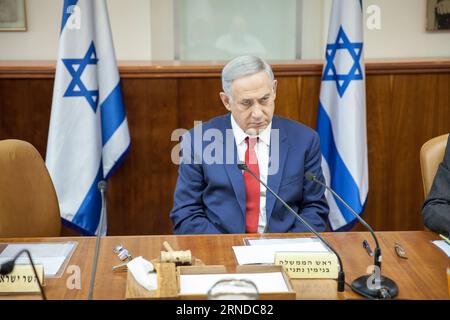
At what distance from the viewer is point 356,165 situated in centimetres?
332

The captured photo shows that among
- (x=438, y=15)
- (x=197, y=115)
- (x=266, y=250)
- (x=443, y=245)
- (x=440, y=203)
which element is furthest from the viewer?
(x=438, y=15)

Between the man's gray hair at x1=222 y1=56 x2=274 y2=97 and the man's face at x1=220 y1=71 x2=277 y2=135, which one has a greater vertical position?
the man's gray hair at x1=222 y1=56 x2=274 y2=97

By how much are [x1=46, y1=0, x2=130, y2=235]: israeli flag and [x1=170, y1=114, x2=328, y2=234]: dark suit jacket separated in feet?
3.43

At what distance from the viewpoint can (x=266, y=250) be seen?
186cm

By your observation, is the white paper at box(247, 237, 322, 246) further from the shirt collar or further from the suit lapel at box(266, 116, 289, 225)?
the shirt collar

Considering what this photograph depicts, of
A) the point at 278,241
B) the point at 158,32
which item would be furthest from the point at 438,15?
the point at 278,241

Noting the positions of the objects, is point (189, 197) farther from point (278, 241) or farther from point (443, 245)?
point (443, 245)

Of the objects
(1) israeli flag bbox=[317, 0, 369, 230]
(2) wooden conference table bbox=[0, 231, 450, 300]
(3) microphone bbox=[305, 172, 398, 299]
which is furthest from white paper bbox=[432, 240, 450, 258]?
(1) israeli flag bbox=[317, 0, 369, 230]

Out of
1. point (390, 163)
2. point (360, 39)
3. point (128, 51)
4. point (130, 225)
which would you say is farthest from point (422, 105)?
point (128, 51)

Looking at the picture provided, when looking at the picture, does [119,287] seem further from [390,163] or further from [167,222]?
[390,163]

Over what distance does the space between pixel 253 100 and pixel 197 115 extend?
→ 4.36 feet

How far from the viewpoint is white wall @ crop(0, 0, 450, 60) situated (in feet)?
15.0

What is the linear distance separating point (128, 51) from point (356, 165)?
7.28 feet

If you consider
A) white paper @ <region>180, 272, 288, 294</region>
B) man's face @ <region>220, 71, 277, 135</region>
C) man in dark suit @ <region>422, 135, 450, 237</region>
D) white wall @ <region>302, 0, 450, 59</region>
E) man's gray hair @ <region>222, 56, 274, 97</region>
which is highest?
white wall @ <region>302, 0, 450, 59</region>
